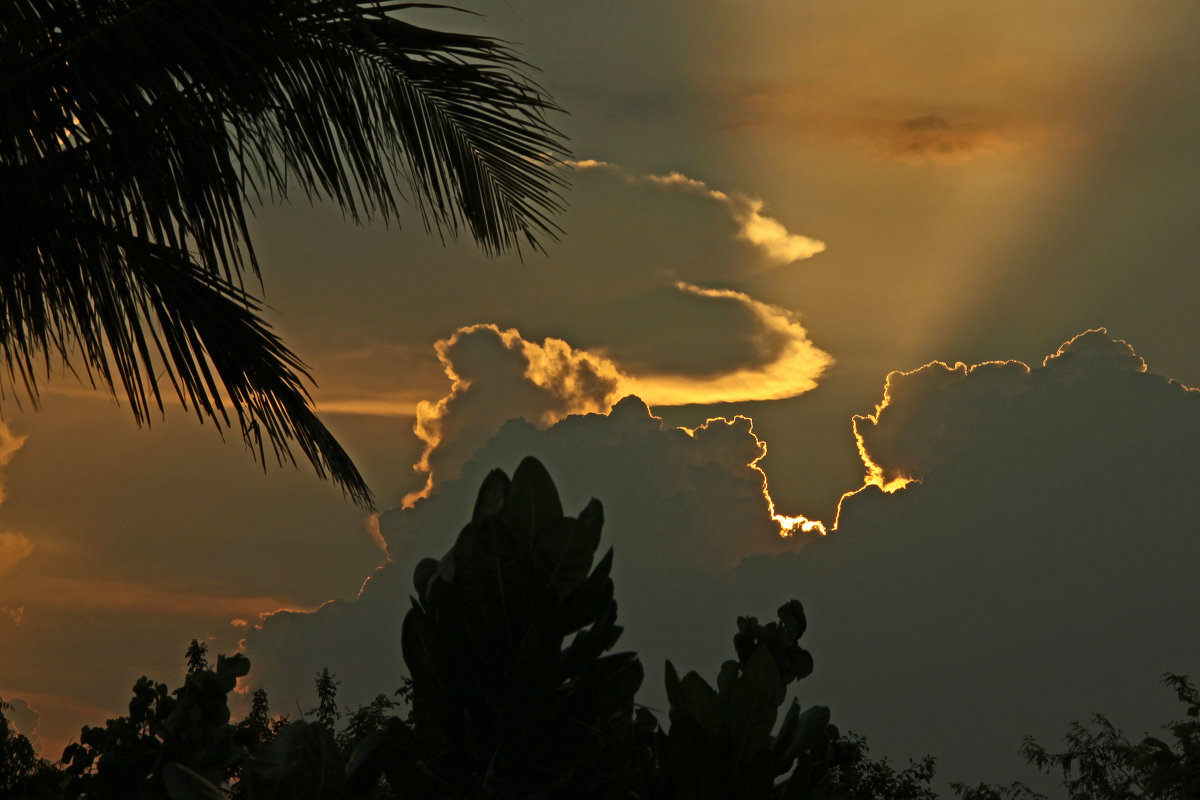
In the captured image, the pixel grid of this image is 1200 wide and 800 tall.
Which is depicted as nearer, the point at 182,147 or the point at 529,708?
the point at 529,708

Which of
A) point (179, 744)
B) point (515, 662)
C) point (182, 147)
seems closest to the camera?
point (515, 662)

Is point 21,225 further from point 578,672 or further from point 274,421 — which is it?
point 578,672

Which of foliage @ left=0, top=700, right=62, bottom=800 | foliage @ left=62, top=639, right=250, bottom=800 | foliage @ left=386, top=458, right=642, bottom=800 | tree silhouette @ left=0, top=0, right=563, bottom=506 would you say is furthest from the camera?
foliage @ left=0, top=700, right=62, bottom=800

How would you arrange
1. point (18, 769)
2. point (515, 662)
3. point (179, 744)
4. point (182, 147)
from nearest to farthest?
point (515, 662)
point (182, 147)
point (179, 744)
point (18, 769)

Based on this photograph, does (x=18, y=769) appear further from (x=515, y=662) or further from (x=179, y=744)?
(x=515, y=662)

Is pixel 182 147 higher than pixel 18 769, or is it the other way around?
pixel 182 147

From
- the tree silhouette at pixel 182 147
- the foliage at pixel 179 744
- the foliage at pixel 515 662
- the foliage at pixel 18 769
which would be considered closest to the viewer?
the foliage at pixel 515 662

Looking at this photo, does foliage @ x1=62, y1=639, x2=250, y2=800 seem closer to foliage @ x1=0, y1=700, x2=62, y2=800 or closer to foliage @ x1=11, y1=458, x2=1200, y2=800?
foliage @ x1=0, y1=700, x2=62, y2=800

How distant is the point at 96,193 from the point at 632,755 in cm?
292

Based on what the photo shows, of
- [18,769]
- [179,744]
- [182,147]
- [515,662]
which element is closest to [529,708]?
[515,662]

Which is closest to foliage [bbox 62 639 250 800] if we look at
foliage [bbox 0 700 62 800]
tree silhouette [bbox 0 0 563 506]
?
foliage [bbox 0 700 62 800]

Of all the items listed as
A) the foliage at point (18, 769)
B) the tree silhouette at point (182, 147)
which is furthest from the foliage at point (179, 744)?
the tree silhouette at point (182, 147)

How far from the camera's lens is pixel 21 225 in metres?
3.46

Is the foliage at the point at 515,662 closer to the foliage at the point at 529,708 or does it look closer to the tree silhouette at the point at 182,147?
the foliage at the point at 529,708
